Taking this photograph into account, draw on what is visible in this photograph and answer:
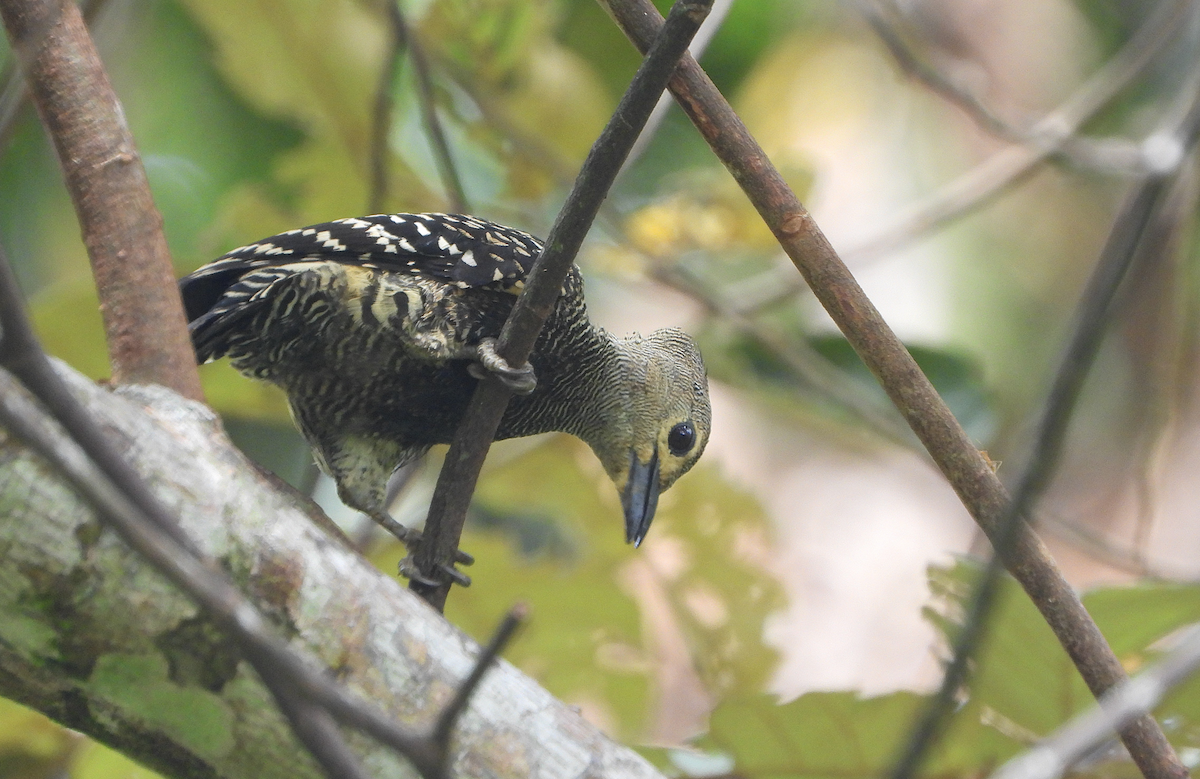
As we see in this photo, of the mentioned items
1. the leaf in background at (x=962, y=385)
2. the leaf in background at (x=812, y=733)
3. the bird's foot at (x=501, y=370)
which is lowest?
the leaf in background at (x=812, y=733)

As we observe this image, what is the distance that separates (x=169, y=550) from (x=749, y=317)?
331 cm

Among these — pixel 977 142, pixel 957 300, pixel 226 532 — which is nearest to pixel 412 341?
pixel 226 532

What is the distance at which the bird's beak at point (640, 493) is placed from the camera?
3.12 m

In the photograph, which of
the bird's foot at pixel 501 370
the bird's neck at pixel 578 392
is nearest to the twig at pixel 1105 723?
the bird's foot at pixel 501 370

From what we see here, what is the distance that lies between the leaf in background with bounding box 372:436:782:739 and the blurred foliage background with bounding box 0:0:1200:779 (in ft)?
0.04

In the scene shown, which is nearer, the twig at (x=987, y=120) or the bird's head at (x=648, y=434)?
the bird's head at (x=648, y=434)

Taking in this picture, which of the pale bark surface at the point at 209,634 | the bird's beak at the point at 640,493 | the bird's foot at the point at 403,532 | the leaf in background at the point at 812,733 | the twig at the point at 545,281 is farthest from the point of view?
the bird's beak at the point at 640,493

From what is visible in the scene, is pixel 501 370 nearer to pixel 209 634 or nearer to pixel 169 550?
pixel 209 634

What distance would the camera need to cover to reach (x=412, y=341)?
2709 millimetres

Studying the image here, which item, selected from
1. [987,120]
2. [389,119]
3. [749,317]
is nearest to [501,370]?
[389,119]

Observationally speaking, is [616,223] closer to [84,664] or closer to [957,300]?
[84,664]

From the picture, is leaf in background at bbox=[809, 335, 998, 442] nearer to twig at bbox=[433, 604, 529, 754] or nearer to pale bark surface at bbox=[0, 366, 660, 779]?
pale bark surface at bbox=[0, 366, 660, 779]

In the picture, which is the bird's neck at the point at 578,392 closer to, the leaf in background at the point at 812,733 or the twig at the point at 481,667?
the leaf in background at the point at 812,733

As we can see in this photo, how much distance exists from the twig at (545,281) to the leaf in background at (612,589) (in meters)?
0.92
